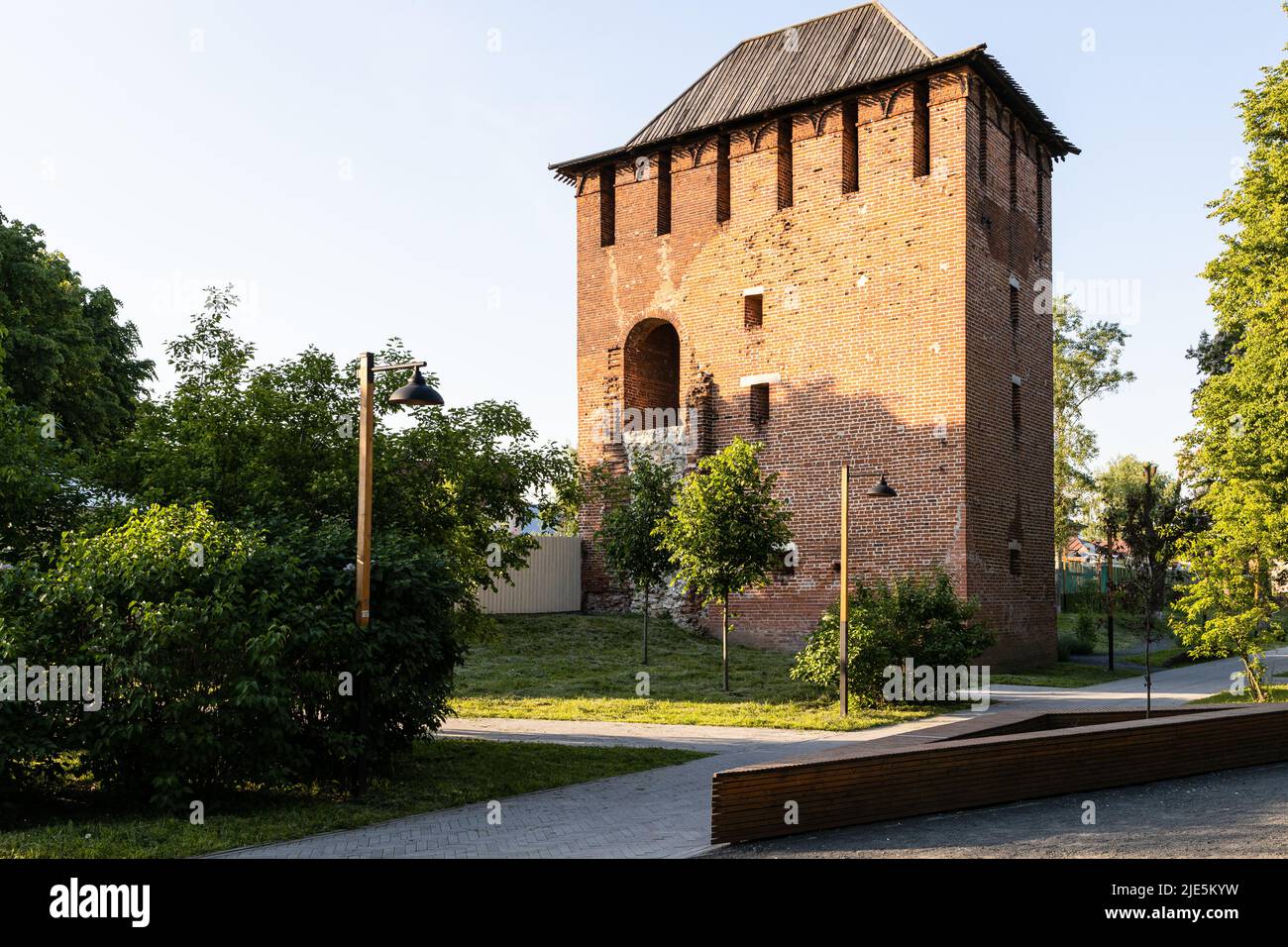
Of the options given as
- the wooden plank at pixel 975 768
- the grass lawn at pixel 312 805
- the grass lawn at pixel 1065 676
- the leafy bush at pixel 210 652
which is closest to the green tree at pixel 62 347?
the leafy bush at pixel 210 652

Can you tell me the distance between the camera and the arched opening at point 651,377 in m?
32.6

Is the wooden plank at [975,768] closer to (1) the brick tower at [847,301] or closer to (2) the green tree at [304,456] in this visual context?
(2) the green tree at [304,456]

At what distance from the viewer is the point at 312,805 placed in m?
10.0

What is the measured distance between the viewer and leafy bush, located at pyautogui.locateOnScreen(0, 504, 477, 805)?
9.39m

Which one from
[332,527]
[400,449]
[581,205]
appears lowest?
[332,527]

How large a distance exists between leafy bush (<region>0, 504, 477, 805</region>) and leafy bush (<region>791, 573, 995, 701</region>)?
8.92 metres

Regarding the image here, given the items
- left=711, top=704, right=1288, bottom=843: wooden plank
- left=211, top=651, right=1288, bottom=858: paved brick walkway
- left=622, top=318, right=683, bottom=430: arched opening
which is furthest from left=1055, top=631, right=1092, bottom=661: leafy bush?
left=711, top=704, right=1288, bottom=843: wooden plank

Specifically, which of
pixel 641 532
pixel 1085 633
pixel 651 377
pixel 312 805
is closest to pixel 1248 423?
pixel 1085 633

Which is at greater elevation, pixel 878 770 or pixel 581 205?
pixel 581 205

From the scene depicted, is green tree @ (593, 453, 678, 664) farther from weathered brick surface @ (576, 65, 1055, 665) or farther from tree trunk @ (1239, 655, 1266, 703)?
tree trunk @ (1239, 655, 1266, 703)

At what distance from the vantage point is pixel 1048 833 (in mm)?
8445
